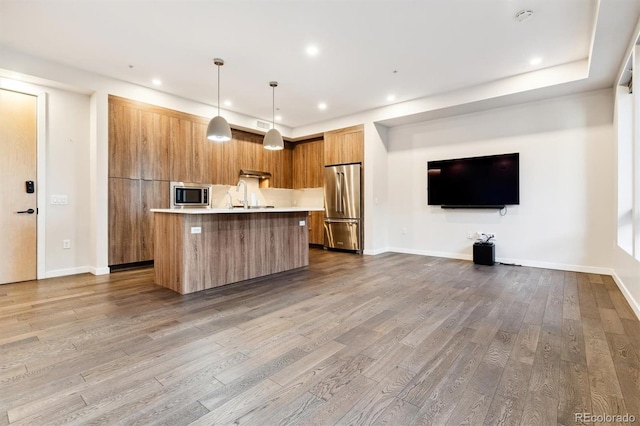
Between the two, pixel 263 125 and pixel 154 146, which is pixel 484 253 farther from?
pixel 154 146

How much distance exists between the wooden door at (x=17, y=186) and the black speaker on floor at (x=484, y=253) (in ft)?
22.2

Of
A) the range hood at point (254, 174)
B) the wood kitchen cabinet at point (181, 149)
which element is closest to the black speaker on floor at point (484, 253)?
the range hood at point (254, 174)

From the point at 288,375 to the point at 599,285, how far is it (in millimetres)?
4195

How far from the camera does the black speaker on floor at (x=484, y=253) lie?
5.02 metres

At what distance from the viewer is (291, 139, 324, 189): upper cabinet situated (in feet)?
24.5

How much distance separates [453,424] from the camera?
1.40 m

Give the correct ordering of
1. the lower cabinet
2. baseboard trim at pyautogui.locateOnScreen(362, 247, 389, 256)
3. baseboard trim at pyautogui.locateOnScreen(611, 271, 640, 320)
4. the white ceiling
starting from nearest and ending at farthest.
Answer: baseboard trim at pyautogui.locateOnScreen(611, 271, 640, 320) < the white ceiling < baseboard trim at pyautogui.locateOnScreen(362, 247, 389, 256) < the lower cabinet

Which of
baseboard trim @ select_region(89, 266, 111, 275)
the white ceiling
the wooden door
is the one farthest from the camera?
baseboard trim @ select_region(89, 266, 111, 275)

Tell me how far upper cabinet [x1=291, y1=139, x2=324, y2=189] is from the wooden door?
16.5ft

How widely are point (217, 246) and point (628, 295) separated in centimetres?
464

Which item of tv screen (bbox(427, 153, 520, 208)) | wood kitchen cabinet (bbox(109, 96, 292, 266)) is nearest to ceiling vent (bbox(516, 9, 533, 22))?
tv screen (bbox(427, 153, 520, 208))

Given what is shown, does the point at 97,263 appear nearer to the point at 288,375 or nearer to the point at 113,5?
the point at 113,5

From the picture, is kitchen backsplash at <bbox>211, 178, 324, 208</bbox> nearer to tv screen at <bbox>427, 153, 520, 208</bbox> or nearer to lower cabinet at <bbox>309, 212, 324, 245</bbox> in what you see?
lower cabinet at <bbox>309, 212, 324, 245</bbox>

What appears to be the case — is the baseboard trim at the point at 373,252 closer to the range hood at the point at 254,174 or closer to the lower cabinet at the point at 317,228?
the lower cabinet at the point at 317,228
